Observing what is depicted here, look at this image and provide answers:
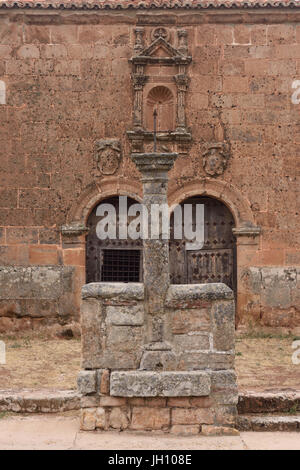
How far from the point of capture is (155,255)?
5.04 m

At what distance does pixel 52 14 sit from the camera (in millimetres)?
9648

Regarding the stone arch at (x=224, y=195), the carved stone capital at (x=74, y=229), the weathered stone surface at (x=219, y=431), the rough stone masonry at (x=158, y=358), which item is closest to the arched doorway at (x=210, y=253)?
the stone arch at (x=224, y=195)

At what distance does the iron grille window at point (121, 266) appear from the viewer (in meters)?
9.99

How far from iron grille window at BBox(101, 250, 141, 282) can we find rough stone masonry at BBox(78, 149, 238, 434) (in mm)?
5025

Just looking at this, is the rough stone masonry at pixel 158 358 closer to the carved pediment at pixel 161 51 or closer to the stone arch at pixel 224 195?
the stone arch at pixel 224 195

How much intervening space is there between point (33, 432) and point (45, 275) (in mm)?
4973

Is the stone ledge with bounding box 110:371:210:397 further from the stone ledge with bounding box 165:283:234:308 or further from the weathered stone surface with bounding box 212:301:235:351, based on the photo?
the stone ledge with bounding box 165:283:234:308

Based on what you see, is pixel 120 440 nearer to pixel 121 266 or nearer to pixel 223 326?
pixel 223 326

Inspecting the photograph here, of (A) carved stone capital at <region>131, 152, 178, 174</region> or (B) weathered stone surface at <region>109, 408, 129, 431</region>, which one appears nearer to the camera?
(B) weathered stone surface at <region>109, 408, 129, 431</region>

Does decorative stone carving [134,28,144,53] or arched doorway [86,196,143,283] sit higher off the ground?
decorative stone carving [134,28,144,53]

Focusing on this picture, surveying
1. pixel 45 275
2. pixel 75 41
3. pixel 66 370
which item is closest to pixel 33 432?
pixel 66 370

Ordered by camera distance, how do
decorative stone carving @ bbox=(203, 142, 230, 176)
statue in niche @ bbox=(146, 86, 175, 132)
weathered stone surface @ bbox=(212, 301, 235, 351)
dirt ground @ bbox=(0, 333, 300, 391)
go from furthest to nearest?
1. statue in niche @ bbox=(146, 86, 175, 132)
2. decorative stone carving @ bbox=(203, 142, 230, 176)
3. dirt ground @ bbox=(0, 333, 300, 391)
4. weathered stone surface @ bbox=(212, 301, 235, 351)

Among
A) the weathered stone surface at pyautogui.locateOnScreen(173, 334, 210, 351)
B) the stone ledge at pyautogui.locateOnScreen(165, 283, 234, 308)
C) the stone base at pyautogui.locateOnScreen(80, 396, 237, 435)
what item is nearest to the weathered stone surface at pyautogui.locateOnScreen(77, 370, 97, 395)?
the stone base at pyautogui.locateOnScreen(80, 396, 237, 435)

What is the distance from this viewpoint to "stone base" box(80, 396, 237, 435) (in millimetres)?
4777
